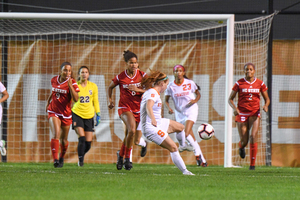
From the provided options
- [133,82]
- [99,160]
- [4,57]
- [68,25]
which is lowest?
[99,160]

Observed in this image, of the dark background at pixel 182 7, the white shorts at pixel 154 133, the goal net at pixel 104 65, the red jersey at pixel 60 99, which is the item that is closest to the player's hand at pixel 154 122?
the white shorts at pixel 154 133

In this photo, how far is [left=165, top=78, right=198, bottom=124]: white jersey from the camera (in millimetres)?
9492

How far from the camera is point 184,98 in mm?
9633

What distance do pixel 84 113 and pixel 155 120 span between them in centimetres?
339

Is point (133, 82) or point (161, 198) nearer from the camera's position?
point (161, 198)

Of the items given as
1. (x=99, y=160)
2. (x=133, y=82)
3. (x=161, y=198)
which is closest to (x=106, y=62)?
(x=99, y=160)

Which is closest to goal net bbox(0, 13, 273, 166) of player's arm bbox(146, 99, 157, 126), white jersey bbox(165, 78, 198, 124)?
white jersey bbox(165, 78, 198, 124)

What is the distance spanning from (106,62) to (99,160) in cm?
235

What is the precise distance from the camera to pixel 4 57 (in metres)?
11.1

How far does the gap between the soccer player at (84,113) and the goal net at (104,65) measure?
1719 mm

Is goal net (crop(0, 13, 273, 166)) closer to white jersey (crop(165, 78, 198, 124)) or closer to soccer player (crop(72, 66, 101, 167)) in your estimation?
white jersey (crop(165, 78, 198, 124))

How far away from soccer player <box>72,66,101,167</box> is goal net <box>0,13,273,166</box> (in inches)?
67.7

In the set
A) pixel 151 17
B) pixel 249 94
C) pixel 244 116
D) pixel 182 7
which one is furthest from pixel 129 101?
pixel 182 7

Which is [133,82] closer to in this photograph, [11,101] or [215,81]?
[215,81]
